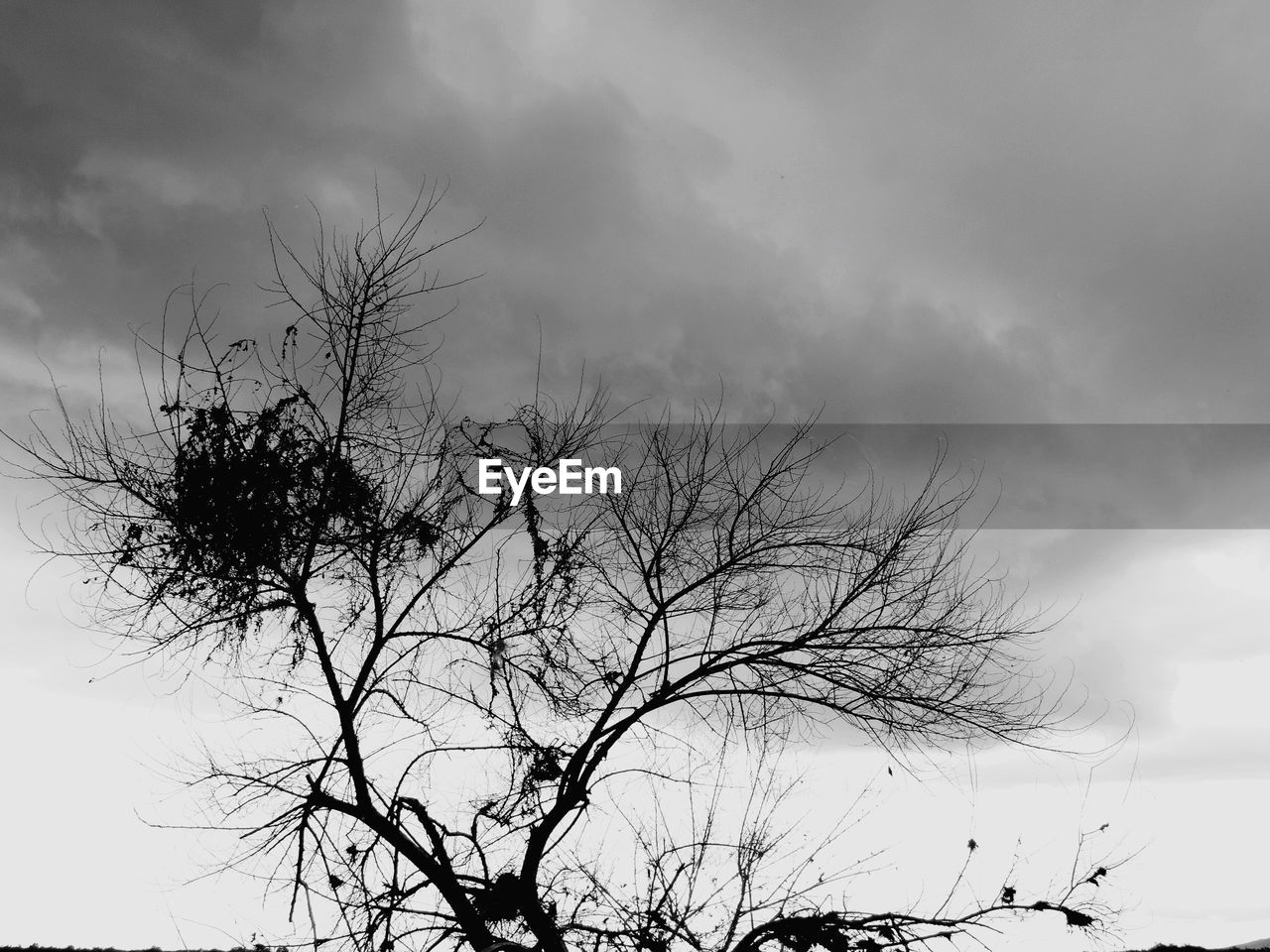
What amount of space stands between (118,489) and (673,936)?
552 cm

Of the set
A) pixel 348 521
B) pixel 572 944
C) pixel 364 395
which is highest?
pixel 364 395

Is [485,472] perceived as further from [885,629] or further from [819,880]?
[819,880]

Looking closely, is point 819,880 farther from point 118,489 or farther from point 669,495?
point 118,489

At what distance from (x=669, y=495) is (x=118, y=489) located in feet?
14.6

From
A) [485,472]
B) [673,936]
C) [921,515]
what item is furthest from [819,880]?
[485,472]

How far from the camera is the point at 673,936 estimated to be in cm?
787

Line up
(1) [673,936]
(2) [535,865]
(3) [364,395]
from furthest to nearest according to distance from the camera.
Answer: (3) [364,395]
(2) [535,865]
(1) [673,936]

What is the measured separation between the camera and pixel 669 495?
9406mm

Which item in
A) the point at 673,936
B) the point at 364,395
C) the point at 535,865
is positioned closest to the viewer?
the point at 673,936

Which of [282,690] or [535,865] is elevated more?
[282,690]

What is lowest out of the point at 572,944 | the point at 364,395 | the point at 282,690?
the point at 572,944

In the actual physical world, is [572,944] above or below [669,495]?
below

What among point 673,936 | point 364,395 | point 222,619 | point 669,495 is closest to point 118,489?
point 222,619

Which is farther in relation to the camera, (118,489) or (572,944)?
(118,489)
